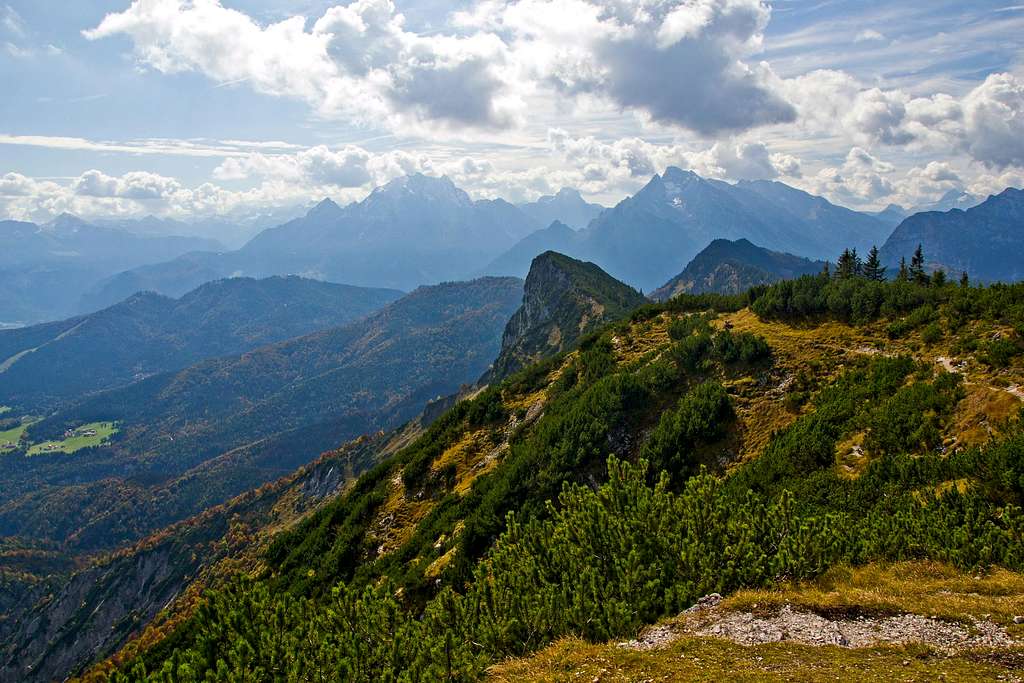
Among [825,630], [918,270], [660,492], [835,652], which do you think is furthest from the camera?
[918,270]

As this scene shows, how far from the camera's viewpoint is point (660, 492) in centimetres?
2391

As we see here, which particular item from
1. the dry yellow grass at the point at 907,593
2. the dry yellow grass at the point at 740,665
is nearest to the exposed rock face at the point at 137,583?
the dry yellow grass at the point at 740,665

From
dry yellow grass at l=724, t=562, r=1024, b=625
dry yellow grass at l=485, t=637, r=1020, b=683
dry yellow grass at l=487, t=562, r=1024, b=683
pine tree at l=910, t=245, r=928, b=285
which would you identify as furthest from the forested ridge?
pine tree at l=910, t=245, r=928, b=285

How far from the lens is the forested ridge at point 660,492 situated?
19391mm

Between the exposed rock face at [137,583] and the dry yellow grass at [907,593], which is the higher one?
the dry yellow grass at [907,593]

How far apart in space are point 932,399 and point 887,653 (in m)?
24.9

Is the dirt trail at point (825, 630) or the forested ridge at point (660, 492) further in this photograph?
the forested ridge at point (660, 492)

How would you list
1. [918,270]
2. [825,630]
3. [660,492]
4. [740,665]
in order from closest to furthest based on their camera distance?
[740,665] < [825,630] < [660,492] < [918,270]

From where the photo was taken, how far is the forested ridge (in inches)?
763

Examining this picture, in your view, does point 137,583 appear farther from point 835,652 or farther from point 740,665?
A: point 835,652

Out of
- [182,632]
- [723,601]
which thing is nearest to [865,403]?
[723,601]

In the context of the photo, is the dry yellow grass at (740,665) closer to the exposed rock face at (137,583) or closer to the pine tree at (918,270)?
the pine tree at (918,270)

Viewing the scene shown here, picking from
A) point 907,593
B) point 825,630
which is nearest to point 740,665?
point 825,630

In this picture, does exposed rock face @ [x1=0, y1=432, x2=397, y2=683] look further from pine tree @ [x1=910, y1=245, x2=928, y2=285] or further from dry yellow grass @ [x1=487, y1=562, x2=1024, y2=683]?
dry yellow grass @ [x1=487, y1=562, x2=1024, y2=683]
